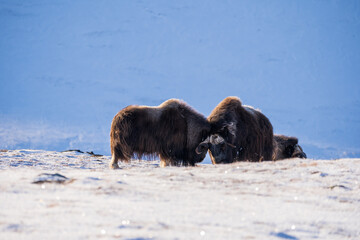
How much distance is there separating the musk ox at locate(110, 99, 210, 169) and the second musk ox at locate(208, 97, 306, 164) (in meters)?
0.24

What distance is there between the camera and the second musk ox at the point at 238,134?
24.6ft

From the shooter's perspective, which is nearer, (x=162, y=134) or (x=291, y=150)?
(x=162, y=134)

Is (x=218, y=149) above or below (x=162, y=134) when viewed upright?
below

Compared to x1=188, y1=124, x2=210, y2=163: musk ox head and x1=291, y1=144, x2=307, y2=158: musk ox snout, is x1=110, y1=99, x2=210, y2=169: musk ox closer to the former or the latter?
x1=188, y1=124, x2=210, y2=163: musk ox head

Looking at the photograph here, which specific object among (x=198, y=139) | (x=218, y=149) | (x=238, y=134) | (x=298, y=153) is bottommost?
(x=298, y=153)

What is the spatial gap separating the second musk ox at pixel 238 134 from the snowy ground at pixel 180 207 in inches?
112

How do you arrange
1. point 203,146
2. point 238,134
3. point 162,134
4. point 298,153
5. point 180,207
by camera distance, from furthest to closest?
point 298,153 < point 238,134 < point 203,146 < point 162,134 < point 180,207

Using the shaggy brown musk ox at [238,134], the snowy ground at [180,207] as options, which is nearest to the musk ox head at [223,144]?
the shaggy brown musk ox at [238,134]

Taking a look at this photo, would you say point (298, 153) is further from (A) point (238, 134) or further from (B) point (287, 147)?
(A) point (238, 134)

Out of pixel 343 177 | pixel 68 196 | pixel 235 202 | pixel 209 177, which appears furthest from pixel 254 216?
pixel 343 177

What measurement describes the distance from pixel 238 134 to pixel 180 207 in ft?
16.5

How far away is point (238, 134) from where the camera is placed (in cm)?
786

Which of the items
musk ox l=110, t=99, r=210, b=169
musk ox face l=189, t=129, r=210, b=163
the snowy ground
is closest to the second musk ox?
musk ox face l=189, t=129, r=210, b=163

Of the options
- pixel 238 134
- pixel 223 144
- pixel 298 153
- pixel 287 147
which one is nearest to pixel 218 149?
pixel 223 144
